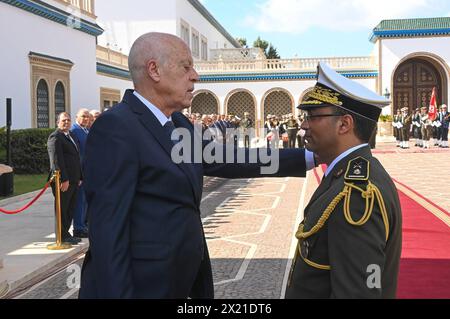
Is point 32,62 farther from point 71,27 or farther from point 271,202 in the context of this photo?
point 271,202

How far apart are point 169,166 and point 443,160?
17492 mm

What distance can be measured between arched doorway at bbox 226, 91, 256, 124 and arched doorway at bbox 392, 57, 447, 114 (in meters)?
8.44

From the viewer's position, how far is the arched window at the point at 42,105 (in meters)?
17.4

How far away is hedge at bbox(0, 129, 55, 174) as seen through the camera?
14.9 meters

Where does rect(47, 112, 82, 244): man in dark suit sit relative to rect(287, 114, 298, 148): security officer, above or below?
below

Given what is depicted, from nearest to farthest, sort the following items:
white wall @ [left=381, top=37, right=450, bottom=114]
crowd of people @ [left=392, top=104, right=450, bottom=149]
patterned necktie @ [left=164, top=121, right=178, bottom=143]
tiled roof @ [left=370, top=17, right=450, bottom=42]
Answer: patterned necktie @ [left=164, top=121, right=178, bottom=143] → crowd of people @ [left=392, top=104, right=450, bottom=149] → tiled roof @ [left=370, top=17, right=450, bottom=42] → white wall @ [left=381, top=37, right=450, bottom=114]

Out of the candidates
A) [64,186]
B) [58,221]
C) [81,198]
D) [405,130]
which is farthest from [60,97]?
[405,130]

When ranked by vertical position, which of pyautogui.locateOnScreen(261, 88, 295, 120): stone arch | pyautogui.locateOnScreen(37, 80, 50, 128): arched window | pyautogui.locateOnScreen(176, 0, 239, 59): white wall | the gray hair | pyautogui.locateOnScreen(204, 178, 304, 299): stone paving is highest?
pyautogui.locateOnScreen(176, 0, 239, 59): white wall

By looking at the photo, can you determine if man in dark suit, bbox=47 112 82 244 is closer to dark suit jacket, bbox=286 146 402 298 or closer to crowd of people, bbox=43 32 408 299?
crowd of people, bbox=43 32 408 299

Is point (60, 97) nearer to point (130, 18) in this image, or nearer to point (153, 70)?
point (130, 18)

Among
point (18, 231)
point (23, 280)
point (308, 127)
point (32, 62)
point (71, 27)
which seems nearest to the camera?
point (308, 127)

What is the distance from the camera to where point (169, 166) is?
211 cm

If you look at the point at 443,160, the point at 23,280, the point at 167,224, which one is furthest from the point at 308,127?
the point at 443,160

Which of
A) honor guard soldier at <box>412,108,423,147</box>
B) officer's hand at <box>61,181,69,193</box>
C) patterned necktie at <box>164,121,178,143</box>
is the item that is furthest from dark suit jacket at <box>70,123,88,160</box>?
honor guard soldier at <box>412,108,423,147</box>
